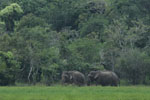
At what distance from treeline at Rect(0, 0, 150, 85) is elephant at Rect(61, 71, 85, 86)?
1.56m

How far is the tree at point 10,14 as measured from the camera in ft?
154

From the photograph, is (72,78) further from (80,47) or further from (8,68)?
(8,68)

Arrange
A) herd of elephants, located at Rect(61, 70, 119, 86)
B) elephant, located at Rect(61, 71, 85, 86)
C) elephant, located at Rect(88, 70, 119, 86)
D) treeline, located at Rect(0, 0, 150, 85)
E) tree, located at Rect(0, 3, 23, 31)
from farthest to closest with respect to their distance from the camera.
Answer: tree, located at Rect(0, 3, 23, 31), treeline, located at Rect(0, 0, 150, 85), elephant, located at Rect(88, 70, 119, 86), herd of elephants, located at Rect(61, 70, 119, 86), elephant, located at Rect(61, 71, 85, 86)

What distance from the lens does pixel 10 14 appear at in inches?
1891

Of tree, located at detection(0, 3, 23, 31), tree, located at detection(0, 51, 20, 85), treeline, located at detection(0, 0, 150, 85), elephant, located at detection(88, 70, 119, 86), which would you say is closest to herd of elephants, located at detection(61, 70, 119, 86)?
elephant, located at detection(88, 70, 119, 86)

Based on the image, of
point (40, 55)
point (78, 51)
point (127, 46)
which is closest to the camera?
point (40, 55)

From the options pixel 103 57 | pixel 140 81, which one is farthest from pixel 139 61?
pixel 103 57

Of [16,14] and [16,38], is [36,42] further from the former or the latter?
[16,14]

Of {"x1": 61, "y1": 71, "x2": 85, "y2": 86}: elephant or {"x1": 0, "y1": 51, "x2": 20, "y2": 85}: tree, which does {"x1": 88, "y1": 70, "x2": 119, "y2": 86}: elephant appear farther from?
{"x1": 0, "y1": 51, "x2": 20, "y2": 85}: tree

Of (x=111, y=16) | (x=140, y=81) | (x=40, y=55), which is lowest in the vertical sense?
(x=140, y=81)

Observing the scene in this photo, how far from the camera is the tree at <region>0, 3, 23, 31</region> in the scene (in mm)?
46906

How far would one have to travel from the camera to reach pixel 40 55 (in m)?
32.8

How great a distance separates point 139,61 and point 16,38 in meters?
11.3

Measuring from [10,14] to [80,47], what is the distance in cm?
1529
